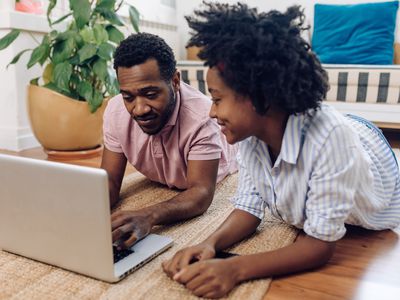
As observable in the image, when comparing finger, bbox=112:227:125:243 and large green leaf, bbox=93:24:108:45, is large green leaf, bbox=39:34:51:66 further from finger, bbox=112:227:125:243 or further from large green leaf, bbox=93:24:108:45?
finger, bbox=112:227:125:243

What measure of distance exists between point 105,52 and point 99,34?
0.14 m

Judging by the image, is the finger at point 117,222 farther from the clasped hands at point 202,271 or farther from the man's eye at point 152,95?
the man's eye at point 152,95

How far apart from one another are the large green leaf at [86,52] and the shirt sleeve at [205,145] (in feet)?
3.21

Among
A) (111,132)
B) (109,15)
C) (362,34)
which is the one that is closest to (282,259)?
(111,132)

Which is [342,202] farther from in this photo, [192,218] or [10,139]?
[10,139]

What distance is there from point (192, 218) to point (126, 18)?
6.61 feet

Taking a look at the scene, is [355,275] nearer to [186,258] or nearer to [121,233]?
[186,258]

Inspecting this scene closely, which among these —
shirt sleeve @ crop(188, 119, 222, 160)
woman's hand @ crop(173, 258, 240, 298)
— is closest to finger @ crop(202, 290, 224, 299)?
woman's hand @ crop(173, 258, 240, 298)

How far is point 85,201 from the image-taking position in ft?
2.52

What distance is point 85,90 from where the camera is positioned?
2.13 meters

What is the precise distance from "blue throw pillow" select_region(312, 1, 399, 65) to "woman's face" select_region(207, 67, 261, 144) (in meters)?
2.21

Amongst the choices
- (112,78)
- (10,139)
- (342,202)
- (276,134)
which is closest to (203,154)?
(276,134)

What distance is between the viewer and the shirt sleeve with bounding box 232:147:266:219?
1054mm

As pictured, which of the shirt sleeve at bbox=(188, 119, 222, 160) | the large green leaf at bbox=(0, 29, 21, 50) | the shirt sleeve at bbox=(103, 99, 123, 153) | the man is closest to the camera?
the man
